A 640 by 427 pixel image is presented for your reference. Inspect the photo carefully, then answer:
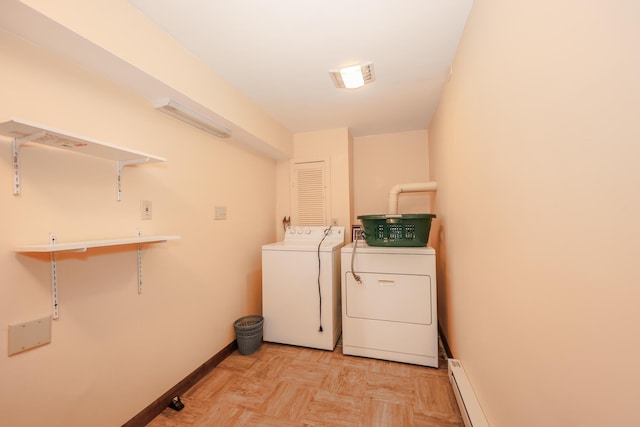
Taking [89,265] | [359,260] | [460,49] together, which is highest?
[460,49]

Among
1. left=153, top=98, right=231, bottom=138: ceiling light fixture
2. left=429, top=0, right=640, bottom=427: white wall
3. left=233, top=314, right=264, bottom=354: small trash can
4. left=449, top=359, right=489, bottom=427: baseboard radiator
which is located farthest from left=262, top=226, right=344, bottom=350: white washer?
left=429, top=0, right=640, bottom=427: white wall

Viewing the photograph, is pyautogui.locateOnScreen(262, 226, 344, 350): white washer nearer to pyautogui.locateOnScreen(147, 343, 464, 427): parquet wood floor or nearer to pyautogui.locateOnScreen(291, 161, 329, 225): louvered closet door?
pyautogui.locateOnScreen(147, 343, 464, 427): parquet wood floor

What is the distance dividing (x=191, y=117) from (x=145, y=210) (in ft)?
2.37

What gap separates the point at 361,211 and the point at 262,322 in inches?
71.2

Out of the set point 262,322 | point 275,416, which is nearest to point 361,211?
point 262,322

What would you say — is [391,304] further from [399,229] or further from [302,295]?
[302,295]

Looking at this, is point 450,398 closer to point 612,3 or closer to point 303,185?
point 612,3

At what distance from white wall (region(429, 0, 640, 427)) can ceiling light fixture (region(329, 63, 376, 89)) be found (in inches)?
28.4

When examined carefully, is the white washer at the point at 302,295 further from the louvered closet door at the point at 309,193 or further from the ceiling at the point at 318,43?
the ceiling at the point at 318,43

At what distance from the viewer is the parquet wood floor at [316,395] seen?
1.49 metres

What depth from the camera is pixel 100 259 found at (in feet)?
4.27

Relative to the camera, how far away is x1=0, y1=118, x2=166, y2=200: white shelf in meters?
0.90

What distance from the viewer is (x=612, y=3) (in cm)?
48

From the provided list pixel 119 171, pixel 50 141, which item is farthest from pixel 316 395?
pixel 50 141
